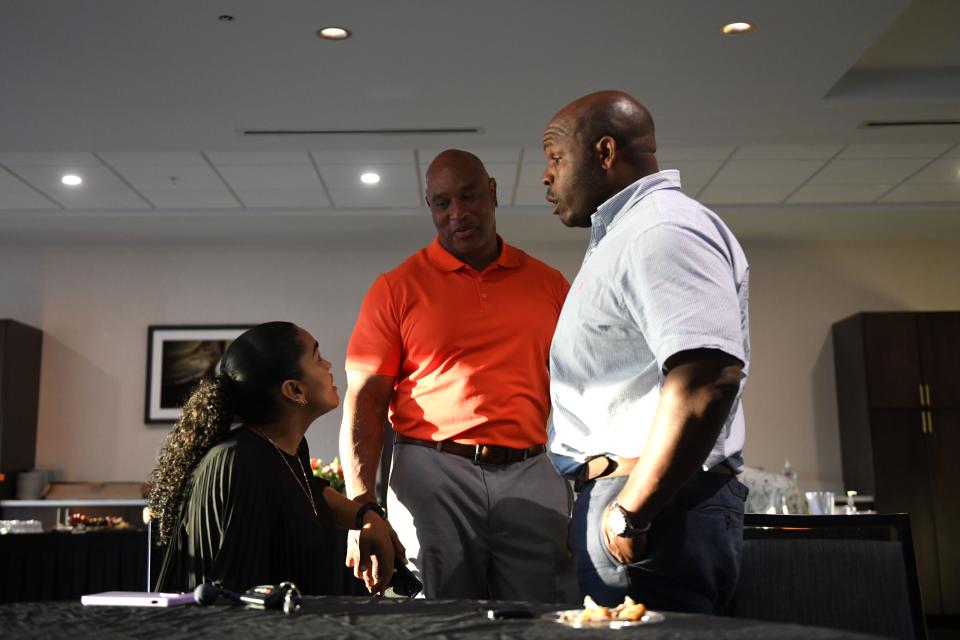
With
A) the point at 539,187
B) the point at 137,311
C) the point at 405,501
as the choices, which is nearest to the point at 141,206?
the point at 137,311

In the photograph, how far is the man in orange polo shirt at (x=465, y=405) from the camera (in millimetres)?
2236

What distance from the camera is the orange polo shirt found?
233 cm

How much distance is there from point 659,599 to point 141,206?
6277 mm

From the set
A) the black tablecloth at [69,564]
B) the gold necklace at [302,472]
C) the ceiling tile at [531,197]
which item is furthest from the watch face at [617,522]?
the ceiling tile at [531,197]

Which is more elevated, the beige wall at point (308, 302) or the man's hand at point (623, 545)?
the beige wall at point (308, 302)

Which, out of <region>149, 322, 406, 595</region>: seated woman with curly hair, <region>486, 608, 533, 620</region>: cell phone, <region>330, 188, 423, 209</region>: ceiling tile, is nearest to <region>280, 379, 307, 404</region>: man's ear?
<region>149, 322, 406, 595</region>: seated woman with curly hair

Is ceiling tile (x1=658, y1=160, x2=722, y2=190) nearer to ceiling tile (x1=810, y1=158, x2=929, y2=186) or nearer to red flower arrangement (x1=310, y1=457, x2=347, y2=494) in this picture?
ceiling tile (x1=810, y1=158, x2=929, y2=186)

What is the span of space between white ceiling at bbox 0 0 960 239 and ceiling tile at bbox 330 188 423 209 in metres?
0.03

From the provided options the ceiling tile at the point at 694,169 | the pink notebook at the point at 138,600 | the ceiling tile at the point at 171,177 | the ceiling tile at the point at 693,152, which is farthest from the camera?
the ceiling tile at the point at 171,177

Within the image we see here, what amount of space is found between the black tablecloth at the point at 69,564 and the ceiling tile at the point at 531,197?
345cm

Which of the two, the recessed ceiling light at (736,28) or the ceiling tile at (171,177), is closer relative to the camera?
the recessed ceiling light at (736,28)

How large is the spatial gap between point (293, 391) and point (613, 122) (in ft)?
3.26

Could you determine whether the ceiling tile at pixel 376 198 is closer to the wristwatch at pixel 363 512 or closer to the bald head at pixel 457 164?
the bald head at pixel 457 164

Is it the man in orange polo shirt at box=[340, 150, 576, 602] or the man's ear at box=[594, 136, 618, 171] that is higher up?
the man's ear at box=[594, 136, 618, 171]
